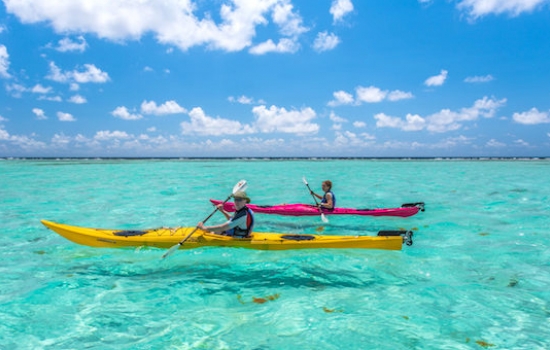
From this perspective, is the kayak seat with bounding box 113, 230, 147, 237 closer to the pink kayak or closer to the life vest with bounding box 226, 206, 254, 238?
the life vest with bounding box 226, 206, 254, 238

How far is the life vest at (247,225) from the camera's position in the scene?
805 cm

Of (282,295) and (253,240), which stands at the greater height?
(253,240)

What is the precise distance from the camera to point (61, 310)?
574 centimetres

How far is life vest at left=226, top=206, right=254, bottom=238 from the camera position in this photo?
26.4 feet

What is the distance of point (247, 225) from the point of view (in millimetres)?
8203

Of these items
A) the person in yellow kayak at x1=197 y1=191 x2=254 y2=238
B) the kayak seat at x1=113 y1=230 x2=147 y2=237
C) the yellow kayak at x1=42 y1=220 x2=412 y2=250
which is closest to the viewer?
the person in yellow kayak at x1=197 y1=191 x2=254 y2=238

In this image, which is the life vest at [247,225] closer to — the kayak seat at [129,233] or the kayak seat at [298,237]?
the kayak seat at [298,237]

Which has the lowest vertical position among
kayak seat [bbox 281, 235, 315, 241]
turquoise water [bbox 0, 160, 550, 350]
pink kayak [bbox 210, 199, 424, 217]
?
turquoise water [bbox 0, 160, 550, 350]

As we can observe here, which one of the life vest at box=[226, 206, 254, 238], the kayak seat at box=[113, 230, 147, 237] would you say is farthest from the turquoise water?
the life vest at box=[226, 206, 254, 238]

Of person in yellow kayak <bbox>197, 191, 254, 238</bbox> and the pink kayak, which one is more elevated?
person in yellow kayak <bbox>197, 191, 254, 238</bbox>

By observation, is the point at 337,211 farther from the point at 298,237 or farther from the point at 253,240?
the point at 253,240

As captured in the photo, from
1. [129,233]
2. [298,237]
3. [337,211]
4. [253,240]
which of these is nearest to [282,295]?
[253,240]

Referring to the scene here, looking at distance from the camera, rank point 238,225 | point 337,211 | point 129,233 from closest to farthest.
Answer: point 238,225
point 129,233
point 337,211

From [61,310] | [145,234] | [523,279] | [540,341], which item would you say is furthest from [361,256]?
[61,310]
